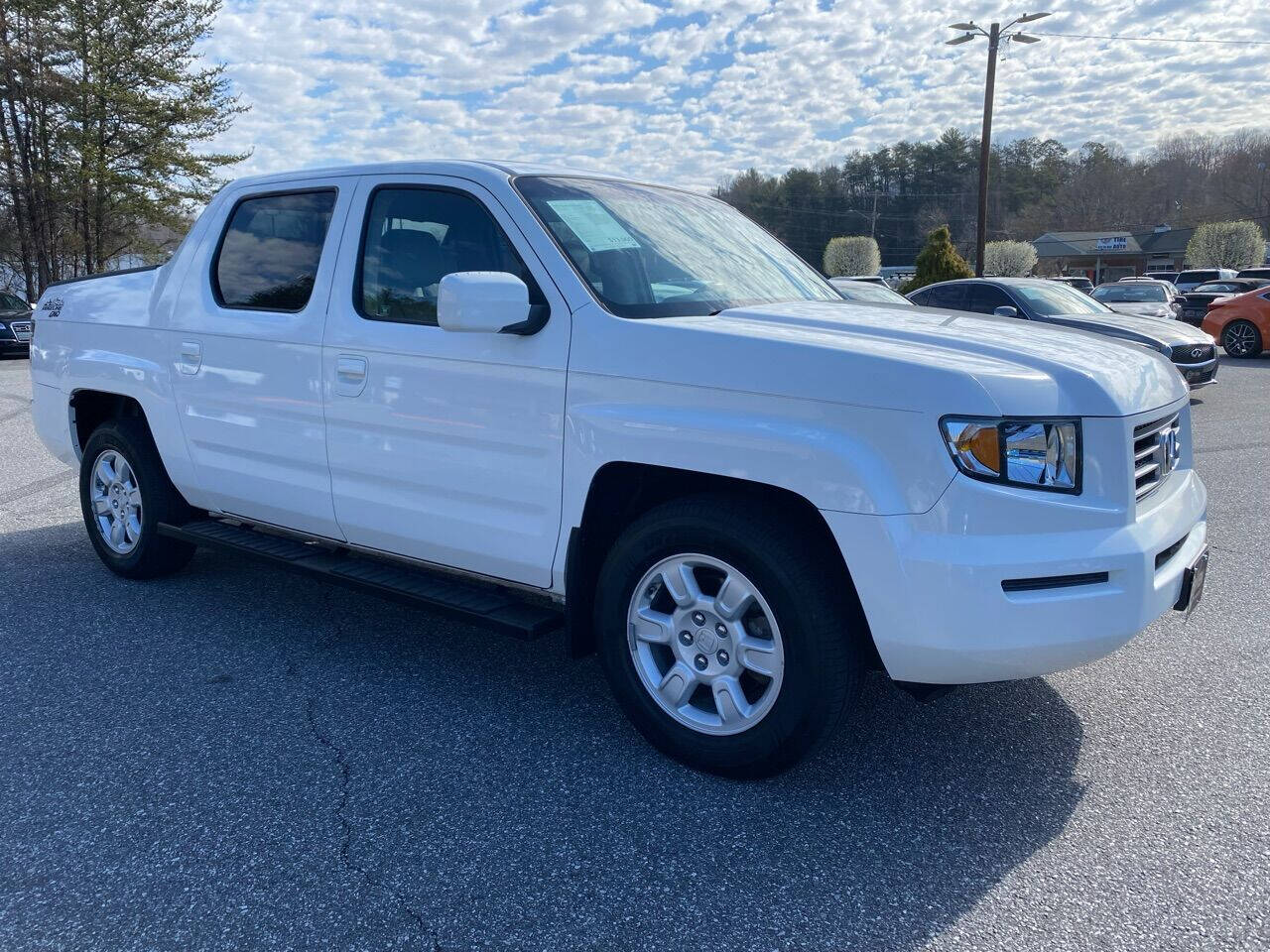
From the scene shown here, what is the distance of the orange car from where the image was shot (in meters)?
19.3

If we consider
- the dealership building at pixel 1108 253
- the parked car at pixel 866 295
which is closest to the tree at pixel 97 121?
the parked car at pixel 866 295

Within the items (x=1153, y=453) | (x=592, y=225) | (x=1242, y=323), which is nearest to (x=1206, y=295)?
(x=1242, y=323)

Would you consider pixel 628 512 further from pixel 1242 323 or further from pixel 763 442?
pixel 1242 323

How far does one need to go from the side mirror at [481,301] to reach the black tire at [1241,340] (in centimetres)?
2041

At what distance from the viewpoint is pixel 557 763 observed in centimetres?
331

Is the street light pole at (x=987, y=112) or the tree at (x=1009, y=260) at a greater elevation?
the street light pole at (x=987, y=112)

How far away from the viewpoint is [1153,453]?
311cm

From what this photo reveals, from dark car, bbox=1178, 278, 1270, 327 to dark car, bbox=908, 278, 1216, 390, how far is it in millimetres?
16038

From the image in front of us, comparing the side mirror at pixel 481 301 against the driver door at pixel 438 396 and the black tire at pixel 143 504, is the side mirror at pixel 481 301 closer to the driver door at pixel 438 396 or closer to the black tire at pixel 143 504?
the driver door at pixel 438 396

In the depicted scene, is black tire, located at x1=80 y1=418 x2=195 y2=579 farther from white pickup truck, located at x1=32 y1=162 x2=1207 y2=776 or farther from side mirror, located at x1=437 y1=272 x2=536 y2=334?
side mirror, located at x1=437 y1=272 x2=536 y2=334

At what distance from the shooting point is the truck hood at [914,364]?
2715mm

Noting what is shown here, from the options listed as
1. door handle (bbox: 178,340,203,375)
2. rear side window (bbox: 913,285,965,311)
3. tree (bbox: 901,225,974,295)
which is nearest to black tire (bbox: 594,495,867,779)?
door handle (bbox: 178,340,203,375)

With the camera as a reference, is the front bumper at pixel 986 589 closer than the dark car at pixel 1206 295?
Yes

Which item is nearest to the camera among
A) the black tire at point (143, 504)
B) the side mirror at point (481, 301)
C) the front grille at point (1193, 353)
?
the side mirror at point (481, 301)
